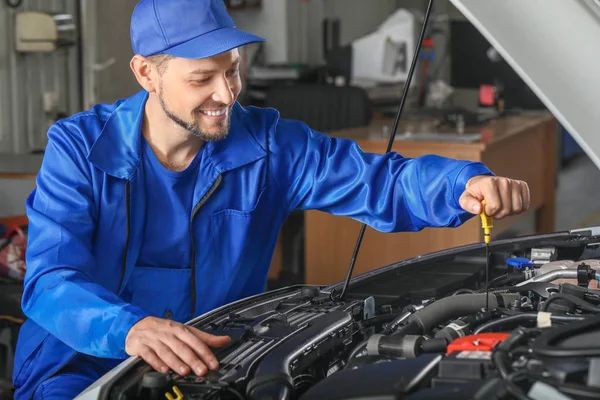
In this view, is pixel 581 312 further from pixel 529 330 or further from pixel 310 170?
pixel 310 170

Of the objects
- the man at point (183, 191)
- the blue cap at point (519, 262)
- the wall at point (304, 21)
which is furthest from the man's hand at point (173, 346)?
the wall at point (304, 21)

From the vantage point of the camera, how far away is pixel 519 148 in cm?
502

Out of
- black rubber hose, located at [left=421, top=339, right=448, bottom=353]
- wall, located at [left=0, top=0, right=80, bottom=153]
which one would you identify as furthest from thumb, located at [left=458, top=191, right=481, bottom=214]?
wall, located at [left=0, top=0, right=80, bottom=153]

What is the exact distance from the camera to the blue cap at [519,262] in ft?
5.66

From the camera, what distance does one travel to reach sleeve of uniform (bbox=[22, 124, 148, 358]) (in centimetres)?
134

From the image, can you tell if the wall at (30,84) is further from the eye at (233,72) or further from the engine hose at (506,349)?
the engine hose at (506,349)

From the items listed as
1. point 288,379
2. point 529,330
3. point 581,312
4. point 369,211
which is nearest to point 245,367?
point 288,379

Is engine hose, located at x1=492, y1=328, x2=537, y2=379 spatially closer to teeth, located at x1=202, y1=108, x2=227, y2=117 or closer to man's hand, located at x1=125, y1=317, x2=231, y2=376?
man's hand, located at x1=125, y1=317, x2=231, y2=376

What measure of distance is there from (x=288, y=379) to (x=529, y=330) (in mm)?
323

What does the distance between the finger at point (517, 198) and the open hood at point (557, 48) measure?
0.92ft

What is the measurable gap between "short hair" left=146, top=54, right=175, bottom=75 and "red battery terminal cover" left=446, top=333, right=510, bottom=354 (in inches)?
33.4

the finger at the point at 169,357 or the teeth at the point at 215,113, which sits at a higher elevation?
the teeth at the point at 215,113

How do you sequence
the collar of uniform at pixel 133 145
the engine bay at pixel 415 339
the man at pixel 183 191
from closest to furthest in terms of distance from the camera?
the engine bay at pixel 415 339, the man at pixel 183 191, the collar of uniform at pixel 133 145

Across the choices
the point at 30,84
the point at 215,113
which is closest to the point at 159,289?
the point at 215,113
